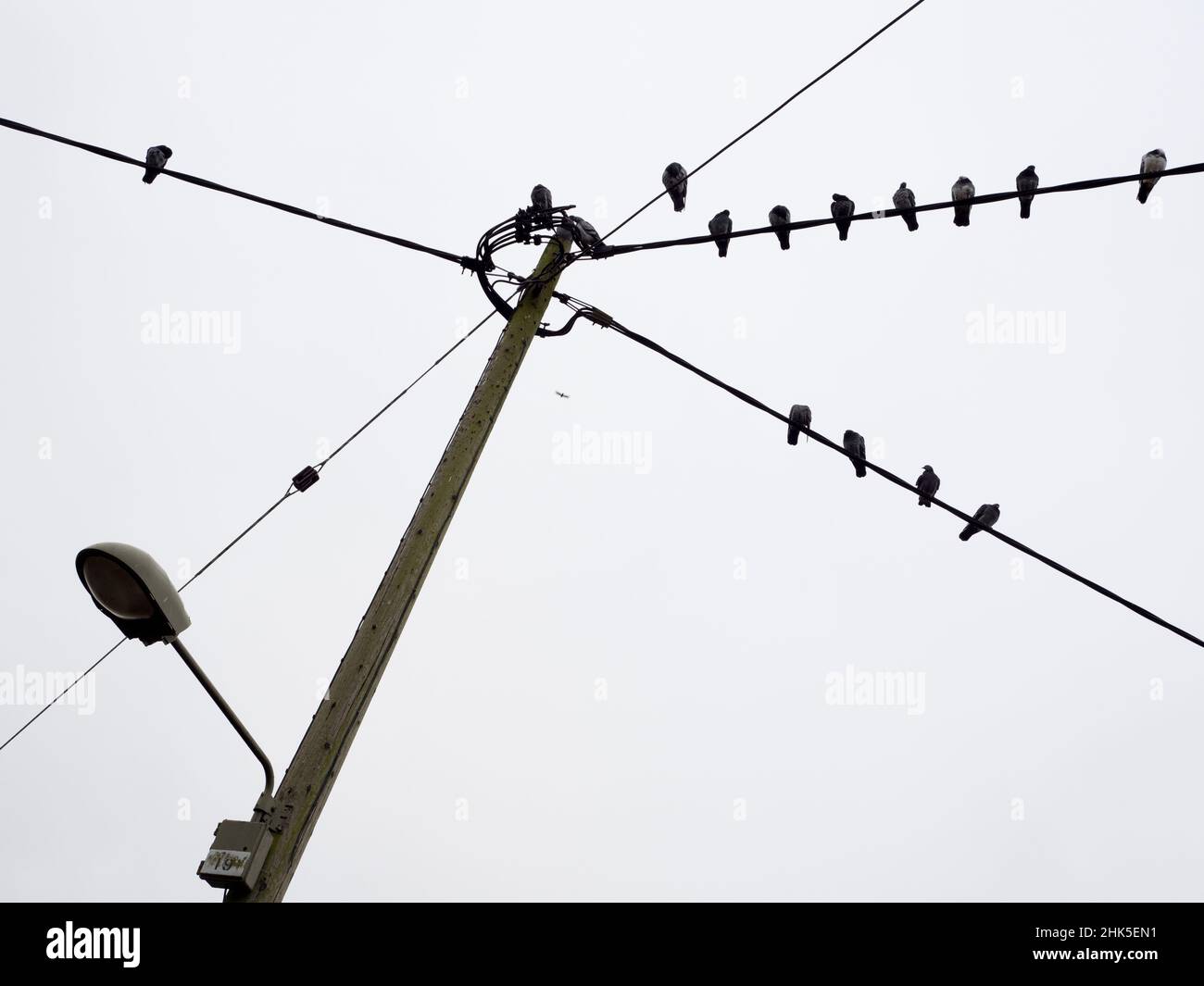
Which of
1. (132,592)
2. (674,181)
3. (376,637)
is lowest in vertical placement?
(376,637)

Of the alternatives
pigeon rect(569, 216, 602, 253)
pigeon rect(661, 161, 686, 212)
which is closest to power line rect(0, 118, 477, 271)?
pigeon rect(569, 216, 602, 253)

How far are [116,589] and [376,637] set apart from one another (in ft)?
3.27

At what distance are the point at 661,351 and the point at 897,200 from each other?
6618 millimetres

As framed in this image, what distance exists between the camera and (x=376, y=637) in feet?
15.6

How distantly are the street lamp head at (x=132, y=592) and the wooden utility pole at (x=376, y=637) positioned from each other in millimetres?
659

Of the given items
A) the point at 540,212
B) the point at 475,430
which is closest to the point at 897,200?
the point at 540,212

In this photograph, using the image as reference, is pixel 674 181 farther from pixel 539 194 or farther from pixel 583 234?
pixel 583 234

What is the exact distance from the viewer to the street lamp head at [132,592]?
407 centimetres

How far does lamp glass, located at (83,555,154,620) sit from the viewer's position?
410 cm

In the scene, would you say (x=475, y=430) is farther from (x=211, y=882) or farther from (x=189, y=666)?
(x=211, y=882)

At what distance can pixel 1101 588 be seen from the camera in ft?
20.0

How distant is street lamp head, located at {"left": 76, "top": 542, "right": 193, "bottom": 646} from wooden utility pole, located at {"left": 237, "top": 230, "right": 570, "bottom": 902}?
659 millimetres

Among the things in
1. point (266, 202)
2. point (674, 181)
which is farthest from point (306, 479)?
point (674, 181)

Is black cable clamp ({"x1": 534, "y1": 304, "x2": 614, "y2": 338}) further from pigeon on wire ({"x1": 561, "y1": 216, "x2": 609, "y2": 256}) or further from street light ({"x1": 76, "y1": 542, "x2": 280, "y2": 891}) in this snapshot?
street light ({"x1": 76, "y1": 542, "x2": 280, "y2": 891})
